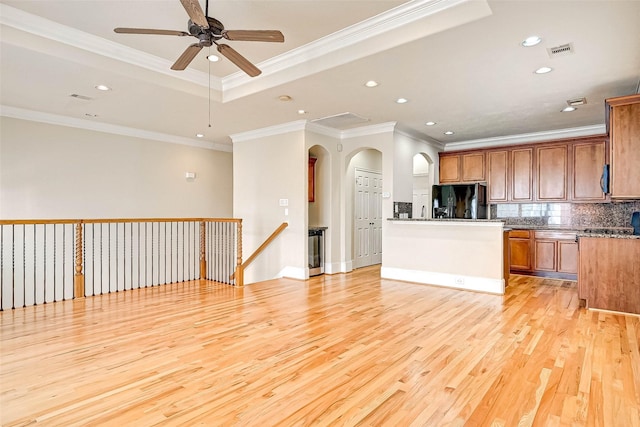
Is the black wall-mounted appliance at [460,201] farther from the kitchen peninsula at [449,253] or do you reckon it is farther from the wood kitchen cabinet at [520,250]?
the kitchen peninsula at [449,253]

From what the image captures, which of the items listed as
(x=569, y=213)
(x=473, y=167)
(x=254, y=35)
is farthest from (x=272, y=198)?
(x=569, y=213)

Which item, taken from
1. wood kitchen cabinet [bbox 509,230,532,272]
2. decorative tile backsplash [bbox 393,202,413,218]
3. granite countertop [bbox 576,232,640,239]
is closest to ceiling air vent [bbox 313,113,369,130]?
decorative tile backsplash [bbox 393,202,413,218]

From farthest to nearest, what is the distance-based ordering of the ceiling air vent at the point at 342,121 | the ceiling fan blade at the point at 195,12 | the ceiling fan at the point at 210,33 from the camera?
the ceiling air vent at the point at 342,121 → the ceiling fan at the point at 210,33 → the ceiling fan blade at the point at 195,12

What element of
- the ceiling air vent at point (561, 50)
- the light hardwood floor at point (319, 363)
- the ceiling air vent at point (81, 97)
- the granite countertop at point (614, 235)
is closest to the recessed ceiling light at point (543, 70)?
the ceiling air vent at point (561, 50)

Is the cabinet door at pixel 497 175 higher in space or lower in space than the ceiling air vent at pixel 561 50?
lower

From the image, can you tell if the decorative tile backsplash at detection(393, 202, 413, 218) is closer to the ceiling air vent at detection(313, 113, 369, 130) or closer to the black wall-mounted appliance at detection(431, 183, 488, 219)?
the black wall-mounted appliance at detection(431, 183, 488, 219)

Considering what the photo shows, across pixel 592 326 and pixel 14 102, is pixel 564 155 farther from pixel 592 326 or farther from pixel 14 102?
pixel 14 102

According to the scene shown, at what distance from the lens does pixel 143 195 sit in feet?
22.8

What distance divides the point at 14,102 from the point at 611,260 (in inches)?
317

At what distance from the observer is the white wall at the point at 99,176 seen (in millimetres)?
5426

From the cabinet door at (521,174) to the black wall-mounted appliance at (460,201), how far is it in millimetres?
555

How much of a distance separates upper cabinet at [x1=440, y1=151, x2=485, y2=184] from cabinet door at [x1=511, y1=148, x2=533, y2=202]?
1.90 feet

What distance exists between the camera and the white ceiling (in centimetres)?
295

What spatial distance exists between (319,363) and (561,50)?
11.6 ft
